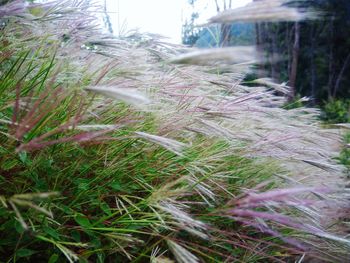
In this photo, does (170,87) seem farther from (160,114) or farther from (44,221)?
(44,221)

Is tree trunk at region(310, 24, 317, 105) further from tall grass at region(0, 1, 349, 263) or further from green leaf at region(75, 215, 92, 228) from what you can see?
green leaf at region(75, 215, 92, 228)

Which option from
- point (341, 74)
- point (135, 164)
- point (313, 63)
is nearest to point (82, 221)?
point (135, 164)

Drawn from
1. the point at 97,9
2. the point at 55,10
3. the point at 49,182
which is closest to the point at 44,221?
the point at 49,182

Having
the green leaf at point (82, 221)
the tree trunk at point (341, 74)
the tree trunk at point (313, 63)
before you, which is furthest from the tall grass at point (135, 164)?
the tree trunk at point (341, 74)

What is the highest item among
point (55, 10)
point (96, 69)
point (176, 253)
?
point (55, 10)

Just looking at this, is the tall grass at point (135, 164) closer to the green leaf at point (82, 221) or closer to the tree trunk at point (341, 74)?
the green leaf at point (82, 221)

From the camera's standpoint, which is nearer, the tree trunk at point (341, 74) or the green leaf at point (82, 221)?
the green leaf at point (82, 221)

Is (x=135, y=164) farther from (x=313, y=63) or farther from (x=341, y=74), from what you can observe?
(x=341, y=74)

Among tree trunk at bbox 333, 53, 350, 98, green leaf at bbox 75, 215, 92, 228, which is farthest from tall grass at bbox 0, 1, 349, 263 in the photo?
tree trunk at bbox 333, 53, 350, 98

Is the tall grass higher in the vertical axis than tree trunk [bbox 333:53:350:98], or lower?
higher
